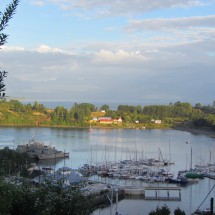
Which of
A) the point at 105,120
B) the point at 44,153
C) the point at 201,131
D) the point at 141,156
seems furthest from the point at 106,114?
the point at 44,153

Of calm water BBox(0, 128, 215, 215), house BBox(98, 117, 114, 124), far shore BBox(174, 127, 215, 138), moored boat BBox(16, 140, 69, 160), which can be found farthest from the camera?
house BBox(98, 117, 114, 124)

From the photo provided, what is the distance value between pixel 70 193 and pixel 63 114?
2816 centimetres

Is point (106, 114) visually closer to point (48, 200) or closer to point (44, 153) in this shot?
point (44, 153)

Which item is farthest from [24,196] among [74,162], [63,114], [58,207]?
[63,114]

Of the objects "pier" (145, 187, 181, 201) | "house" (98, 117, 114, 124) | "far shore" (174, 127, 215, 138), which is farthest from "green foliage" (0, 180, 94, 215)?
"house" (98, 117, 114, 124)

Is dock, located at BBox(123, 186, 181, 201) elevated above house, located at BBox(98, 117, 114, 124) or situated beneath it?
situated beneath

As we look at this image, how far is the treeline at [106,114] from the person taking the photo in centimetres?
2883

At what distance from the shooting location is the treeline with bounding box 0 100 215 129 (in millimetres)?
28828

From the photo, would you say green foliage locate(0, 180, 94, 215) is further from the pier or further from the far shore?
the far shore

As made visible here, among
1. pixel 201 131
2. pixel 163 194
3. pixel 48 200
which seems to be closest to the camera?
pixel 48 200

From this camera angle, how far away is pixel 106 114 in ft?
114

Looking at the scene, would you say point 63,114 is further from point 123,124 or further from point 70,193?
point 70,193

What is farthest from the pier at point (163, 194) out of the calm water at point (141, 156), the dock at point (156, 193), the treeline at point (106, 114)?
the treeline at point (106, 114)

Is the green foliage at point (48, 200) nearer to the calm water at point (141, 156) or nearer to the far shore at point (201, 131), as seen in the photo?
the calm water at point (141, 156)
